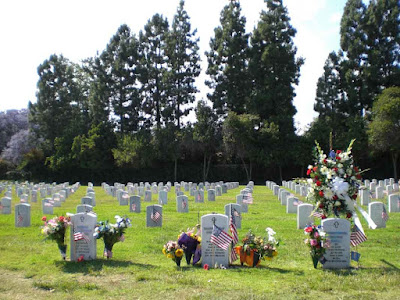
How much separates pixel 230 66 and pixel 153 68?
403 inches

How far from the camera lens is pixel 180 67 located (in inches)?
1934

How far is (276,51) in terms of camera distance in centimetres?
4428

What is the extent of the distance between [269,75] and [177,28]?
43.0ft

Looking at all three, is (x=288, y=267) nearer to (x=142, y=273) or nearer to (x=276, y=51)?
(x=142, y=273)

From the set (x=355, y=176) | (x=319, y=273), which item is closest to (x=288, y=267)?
(x=319, y=273)

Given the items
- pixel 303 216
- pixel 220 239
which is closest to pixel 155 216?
pixel 303 216

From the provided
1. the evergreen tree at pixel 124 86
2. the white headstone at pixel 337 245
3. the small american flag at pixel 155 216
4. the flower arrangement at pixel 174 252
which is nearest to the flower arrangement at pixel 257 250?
the white headstone at pixel 337 245

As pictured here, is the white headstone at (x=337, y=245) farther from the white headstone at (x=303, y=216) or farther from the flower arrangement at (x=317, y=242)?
the white headstone at (x=303, y=216)

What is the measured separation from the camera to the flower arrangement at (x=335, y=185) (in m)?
9.20

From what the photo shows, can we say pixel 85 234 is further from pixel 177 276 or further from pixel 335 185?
pixel 335 185

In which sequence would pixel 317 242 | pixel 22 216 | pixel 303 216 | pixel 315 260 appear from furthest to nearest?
1. pixel 22 216
2. pixel 303 216
3. pixel 315 260
4. pixel 317 242

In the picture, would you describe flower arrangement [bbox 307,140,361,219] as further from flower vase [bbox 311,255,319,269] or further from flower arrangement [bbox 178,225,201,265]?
flower arrangement [bbox 178,225,201,265]

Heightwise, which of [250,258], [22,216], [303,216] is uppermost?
[303,216]

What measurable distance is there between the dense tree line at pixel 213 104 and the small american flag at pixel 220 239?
34.4 m
